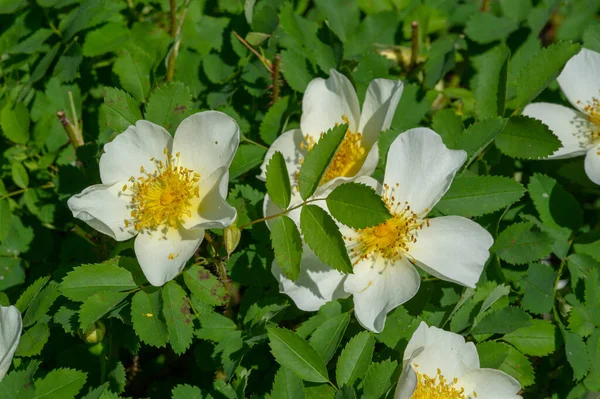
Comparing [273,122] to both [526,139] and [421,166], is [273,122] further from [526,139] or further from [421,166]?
[526,139]

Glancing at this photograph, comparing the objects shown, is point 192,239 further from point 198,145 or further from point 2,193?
point 2,193

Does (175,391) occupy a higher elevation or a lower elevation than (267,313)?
lower

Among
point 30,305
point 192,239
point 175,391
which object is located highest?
point 192,239

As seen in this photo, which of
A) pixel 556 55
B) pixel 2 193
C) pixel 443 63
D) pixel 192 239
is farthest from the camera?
pixel 443 63

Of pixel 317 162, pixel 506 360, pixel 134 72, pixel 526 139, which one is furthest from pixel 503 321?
pixel 134 72

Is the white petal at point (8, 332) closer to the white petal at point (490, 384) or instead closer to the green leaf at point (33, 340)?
the green leaf at point (33, 340)

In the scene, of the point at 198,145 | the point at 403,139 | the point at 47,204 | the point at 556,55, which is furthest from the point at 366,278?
the point at 47,204
